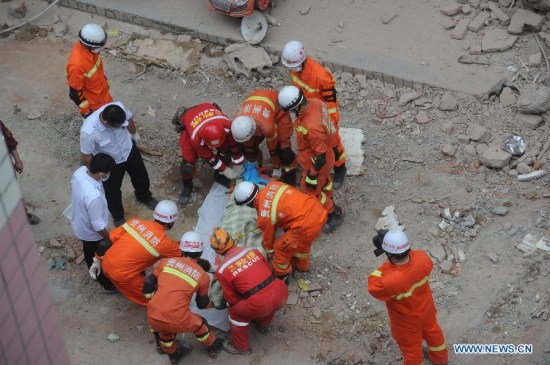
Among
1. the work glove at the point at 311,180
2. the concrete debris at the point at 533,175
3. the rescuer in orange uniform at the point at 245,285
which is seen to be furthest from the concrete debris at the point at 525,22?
the rescuer in orange uniform at the point at 245,285

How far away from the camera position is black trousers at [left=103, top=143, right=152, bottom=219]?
29.9 ft

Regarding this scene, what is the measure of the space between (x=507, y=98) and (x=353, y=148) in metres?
2.08

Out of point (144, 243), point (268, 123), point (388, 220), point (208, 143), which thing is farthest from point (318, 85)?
point (144, 243)

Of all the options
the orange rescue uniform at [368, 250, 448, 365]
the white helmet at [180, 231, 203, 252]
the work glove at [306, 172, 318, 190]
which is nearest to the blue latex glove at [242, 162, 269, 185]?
the work glove at [306, 172, 318, 190]

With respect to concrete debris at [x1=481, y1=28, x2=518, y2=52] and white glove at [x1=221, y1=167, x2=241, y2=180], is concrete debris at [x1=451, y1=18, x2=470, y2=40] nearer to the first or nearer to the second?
concrete debris at [x1=481, y1=28, x2=518, y2=52]

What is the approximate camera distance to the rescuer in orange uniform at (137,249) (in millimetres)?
7902

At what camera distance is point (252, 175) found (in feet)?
30.9

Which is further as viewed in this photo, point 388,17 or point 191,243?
point 388,17

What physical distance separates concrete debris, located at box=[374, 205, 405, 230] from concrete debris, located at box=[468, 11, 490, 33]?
131 inches

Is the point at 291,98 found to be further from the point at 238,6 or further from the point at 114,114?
the point at 238,6

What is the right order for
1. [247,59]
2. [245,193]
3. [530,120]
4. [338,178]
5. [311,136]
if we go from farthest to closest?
[247,59]
[530,120]
[338,178]
[311,136]
[245,193]

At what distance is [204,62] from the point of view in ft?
37.4

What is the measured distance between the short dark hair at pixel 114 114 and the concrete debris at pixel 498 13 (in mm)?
5566

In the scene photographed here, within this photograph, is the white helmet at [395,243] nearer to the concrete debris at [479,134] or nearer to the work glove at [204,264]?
the work glove at [204,264]
